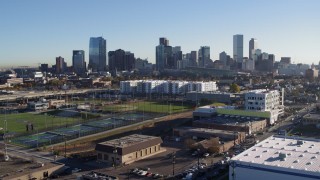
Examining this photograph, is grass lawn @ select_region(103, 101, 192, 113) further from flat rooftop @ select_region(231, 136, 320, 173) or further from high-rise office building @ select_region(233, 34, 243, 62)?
high-rise office building @ select_region(233, 34, 243, 62)

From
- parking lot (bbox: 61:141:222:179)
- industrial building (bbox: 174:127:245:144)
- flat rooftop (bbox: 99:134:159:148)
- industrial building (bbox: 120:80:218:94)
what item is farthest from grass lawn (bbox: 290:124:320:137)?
industrial building (bbox: 120:80:218:94)

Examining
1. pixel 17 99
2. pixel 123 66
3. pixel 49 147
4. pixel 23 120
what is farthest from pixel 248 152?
pixel 123 66

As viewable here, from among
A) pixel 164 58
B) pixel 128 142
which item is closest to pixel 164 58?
pixel 164 58

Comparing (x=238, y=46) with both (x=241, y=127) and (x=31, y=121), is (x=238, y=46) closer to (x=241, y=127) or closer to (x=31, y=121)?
(x=31, y=121)

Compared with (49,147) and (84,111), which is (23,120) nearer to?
(84,111)

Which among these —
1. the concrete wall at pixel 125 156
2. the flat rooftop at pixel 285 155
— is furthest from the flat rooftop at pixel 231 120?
the flat rooftop at pixel 285 155

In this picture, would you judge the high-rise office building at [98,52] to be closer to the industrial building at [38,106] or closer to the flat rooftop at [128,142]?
the industrial building at [38,106]
